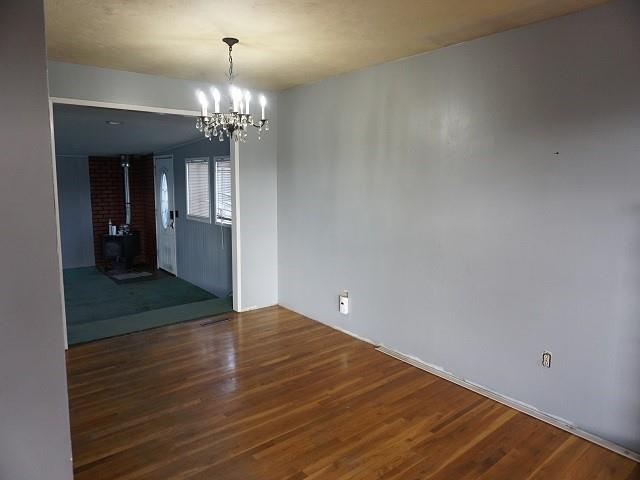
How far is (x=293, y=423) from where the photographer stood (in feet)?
8.84

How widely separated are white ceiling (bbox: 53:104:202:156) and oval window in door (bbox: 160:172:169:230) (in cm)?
59

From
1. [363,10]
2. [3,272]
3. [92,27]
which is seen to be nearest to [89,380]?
[3,272]

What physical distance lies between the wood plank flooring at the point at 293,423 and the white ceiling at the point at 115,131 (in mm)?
2496

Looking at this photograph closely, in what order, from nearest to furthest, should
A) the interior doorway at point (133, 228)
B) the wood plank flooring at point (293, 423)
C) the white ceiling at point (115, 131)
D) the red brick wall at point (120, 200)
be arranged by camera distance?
the wood plank flooring at point (293, 423) → the white ceiling at point (115, 131) → the interior doorway at point (133, 228) → the red brick wall at point (120, 200)

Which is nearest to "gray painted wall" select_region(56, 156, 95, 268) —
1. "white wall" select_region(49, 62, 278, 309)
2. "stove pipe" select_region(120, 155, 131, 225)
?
"stove pipe" select_region(120, 155, 131, 225)

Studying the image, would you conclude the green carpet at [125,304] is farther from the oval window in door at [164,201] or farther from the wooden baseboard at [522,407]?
the wooden baseboard at [522,407]

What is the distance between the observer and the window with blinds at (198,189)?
6652 millimetres

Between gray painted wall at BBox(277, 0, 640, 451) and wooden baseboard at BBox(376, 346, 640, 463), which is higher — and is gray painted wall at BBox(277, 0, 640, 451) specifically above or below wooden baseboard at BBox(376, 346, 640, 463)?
above

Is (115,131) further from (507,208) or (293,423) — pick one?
(507,208)

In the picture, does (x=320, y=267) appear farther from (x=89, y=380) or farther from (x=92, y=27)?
(x=92, y=27)

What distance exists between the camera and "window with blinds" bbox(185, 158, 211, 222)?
6.65 m

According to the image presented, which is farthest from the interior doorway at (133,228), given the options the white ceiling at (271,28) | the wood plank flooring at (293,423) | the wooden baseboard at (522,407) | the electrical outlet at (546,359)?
the electrical outlet at (546,359)

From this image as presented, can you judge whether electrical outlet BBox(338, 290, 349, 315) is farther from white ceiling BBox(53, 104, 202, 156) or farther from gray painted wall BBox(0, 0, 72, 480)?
gray painted wall BBox(0, 0, 72, 480)

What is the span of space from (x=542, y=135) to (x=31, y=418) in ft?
9.70
